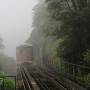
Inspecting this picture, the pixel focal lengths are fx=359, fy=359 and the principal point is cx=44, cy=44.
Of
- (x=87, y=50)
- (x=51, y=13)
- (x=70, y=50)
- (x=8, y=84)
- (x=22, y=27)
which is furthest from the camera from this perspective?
(x=22, y=27)

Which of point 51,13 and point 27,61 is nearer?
point 51,13

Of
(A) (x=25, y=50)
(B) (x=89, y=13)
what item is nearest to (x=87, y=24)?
(B) (x=89, y=13)

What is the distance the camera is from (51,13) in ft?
106

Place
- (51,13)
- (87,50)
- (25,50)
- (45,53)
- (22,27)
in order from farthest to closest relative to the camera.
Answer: (22,27), (45,53), (25,50), (51,13), (87,50)

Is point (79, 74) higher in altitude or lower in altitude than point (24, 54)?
lower

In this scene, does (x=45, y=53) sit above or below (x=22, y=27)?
below

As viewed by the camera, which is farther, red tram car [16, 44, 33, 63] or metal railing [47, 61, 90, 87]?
red tram car [16, 44, 33, 63]

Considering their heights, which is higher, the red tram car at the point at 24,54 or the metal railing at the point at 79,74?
the red tram car at the point at 24,54

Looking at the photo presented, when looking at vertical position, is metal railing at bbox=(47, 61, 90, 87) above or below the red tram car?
below

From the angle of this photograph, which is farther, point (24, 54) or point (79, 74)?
point (24, 54)

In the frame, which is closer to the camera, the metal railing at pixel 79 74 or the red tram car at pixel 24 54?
the metal railing at pixel 79 74

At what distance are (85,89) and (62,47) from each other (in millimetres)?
10969

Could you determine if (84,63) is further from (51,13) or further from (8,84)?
(8,84)

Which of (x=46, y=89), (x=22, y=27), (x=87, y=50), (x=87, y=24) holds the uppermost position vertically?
(x=22, y=27)
